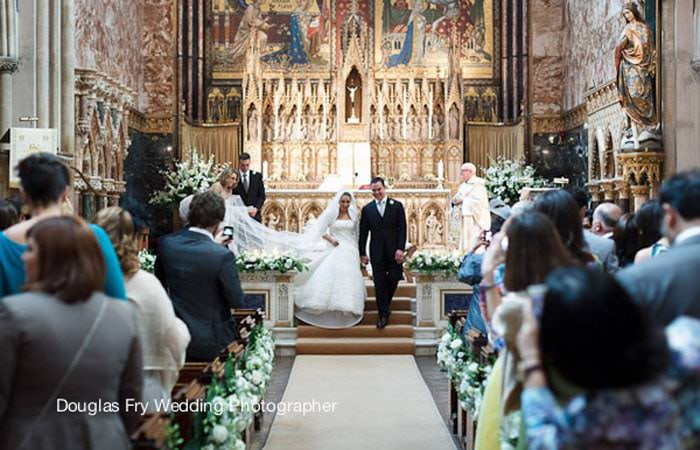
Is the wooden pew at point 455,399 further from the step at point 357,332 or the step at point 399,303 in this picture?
the step at point 399,303

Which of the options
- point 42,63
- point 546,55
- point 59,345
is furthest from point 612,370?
point 546,55

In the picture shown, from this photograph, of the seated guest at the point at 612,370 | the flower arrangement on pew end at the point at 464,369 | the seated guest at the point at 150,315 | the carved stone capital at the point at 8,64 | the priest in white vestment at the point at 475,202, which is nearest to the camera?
the seated guest at the point at 612,370

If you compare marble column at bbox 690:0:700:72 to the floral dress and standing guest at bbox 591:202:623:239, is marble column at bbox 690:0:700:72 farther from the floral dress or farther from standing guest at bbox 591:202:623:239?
the floral dress

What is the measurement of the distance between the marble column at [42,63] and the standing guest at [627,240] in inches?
328

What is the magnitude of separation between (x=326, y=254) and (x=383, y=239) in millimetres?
1088

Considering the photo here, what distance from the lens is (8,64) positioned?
36.4 feet

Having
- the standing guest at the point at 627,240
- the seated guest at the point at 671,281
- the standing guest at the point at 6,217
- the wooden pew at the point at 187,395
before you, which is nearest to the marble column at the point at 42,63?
the wooden pew at the point at 187,395

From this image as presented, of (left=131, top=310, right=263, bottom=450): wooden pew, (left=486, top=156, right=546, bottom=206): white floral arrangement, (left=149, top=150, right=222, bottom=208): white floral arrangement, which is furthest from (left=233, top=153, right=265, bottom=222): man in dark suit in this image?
(left=486, top=156, right=546, bottom=206): white floral arrangement

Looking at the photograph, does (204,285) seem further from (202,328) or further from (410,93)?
(410,93)

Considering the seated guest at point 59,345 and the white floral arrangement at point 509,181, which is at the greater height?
the white floral arrangement at point 509,181

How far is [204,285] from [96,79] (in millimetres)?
9545

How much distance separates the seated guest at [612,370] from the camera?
2.06 meters

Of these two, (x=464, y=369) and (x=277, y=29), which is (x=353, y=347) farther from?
(x=277, y=29)

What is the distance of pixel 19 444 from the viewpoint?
2.95 meters
